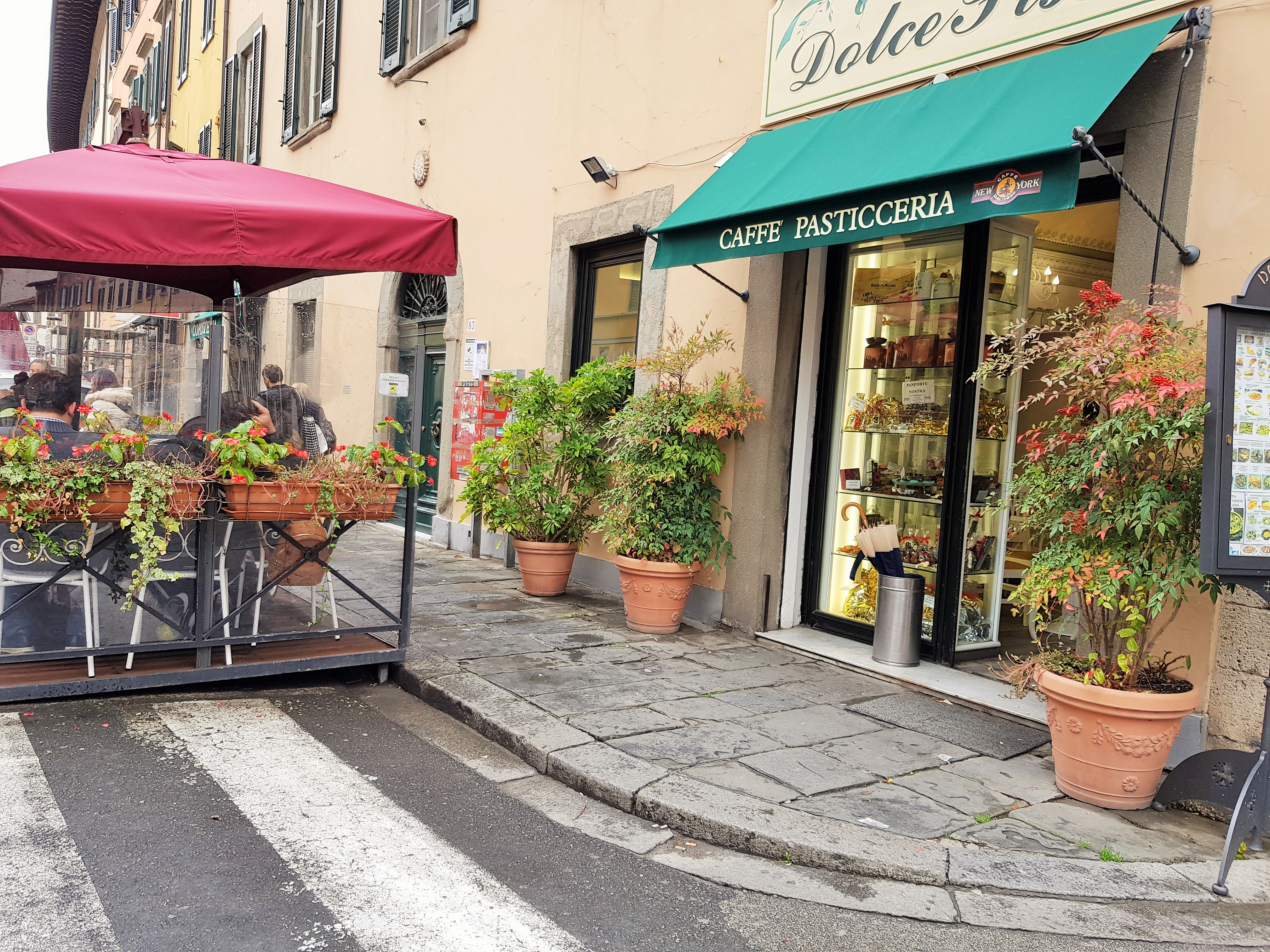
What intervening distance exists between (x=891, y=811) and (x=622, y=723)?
1354 mm

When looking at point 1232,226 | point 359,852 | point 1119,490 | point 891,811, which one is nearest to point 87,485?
point 359,852

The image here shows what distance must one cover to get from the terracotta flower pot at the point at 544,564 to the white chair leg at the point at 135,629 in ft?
10.2

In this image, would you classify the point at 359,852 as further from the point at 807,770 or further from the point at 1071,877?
the point at 1071,877

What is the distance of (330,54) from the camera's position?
13.2 meters

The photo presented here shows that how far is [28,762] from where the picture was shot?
12.7 ft

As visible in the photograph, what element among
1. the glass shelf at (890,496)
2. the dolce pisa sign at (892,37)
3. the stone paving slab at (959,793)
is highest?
the dolce pisa sign at (892,37)

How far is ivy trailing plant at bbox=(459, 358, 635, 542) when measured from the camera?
750cm

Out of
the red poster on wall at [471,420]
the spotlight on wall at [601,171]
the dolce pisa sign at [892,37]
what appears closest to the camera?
the dolce pisa sign at [892,37]

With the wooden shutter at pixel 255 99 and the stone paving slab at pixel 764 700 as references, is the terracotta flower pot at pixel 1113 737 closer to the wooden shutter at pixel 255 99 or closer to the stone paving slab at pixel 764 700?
the stone paving slab at pixel 764 700

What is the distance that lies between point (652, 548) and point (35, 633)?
351 cm

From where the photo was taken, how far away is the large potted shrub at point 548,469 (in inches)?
295

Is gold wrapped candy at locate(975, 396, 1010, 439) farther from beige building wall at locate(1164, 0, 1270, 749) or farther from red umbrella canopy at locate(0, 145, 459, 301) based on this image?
red umbrella canopy at locate(0, 145, 459, 301)

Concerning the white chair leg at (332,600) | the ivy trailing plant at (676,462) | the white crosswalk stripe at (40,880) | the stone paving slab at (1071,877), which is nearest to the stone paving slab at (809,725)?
the stone paving slab at (1071,877)

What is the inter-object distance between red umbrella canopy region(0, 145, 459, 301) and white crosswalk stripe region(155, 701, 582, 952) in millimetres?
2277
